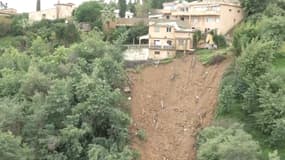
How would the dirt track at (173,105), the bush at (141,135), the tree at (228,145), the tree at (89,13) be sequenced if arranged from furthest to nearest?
the tree at (89,13) → the bush at (141,135) → the dirt track at (173,105) → the tree at (228,145)

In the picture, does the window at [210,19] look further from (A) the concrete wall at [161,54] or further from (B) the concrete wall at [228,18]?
(A) the concrete wall at [161,54]

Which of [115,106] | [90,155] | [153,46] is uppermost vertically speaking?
[153,46]

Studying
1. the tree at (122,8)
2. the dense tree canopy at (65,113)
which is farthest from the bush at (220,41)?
the tree at (122,8)

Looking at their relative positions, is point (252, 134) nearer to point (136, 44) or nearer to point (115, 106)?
point (115, 106)

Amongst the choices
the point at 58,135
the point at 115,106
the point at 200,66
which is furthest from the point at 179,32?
the point at 58,135


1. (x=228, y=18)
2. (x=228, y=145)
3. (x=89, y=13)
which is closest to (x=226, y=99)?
(x=228, y=145)
